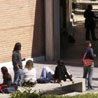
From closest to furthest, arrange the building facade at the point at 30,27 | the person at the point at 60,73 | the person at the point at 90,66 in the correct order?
1. the person at the point at 60,73
2. the person at the point at 90,66
3. the building facade at the point at 30,27

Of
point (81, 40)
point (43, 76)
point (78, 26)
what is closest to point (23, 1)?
point (43, 76)

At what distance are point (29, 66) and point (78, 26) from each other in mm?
21660

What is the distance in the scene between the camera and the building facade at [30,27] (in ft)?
68.3

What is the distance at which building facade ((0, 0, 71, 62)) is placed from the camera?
68.3ft

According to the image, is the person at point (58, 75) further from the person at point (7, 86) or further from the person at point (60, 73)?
the person at point (7, 86)

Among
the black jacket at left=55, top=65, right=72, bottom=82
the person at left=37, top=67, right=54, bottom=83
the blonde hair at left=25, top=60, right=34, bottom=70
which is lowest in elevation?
the person at left=37, top=67, right=54, bottom=83

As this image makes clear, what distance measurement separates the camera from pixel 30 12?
22016mm

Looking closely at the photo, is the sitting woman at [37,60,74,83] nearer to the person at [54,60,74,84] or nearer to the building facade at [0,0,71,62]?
the person at [54,60,74,84]

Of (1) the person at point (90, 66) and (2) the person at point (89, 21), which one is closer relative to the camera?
(1) the person at point (90, 66)

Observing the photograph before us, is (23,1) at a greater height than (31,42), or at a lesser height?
greater

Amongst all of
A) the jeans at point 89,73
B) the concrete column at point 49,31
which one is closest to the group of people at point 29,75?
the jeans at point 89,73

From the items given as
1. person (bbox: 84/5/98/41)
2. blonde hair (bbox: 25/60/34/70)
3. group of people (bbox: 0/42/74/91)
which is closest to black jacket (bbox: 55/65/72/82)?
group of people (bbox: 0/42/74/91)

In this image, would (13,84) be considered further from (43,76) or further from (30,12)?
(30,12)

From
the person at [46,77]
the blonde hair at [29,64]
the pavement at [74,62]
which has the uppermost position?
the blonde hair at [29,64]
